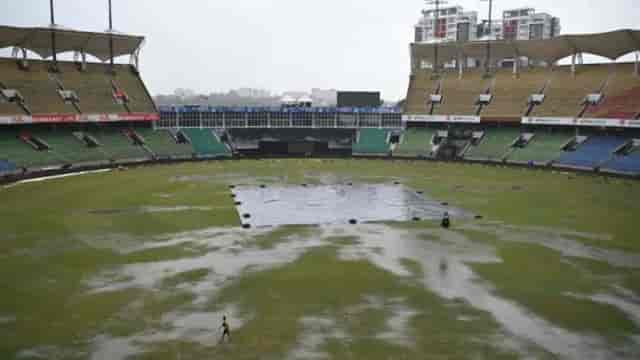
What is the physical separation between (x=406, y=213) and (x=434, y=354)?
29.2m

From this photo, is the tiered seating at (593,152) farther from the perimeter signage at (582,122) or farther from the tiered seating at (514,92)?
the tiered seating at (514,92)

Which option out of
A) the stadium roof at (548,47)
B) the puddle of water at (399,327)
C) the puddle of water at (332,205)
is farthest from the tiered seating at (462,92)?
the puddle of water at (399,327)

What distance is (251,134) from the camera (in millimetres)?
109188

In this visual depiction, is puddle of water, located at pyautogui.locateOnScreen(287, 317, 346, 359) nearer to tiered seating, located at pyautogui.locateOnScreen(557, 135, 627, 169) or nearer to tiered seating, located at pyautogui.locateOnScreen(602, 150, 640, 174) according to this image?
tiered seating, located at pyautogui.locateOnScreen(602, 150, 640, 174)

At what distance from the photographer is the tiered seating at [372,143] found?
10194 centimetres

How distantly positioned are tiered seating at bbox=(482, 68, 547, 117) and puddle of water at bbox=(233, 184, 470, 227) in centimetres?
3661

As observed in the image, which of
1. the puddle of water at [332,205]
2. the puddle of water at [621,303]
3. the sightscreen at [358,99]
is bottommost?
the puddle of water at [332,205]

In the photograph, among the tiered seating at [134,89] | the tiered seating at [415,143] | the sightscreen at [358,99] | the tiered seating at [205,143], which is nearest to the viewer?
the tiered seating at [134,89]

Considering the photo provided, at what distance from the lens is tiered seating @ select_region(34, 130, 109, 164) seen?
79.9 meters

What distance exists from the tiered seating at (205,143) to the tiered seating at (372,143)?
23.2m

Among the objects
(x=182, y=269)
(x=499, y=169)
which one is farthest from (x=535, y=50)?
(x=182, y=269)

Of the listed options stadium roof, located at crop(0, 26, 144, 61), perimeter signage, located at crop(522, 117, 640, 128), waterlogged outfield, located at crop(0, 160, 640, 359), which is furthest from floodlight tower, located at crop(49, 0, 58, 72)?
perimeter signage, located at crop(522, 117, 640, 128)

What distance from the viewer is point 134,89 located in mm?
100375

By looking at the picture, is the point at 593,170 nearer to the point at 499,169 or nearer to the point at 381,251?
the point at 499,169
